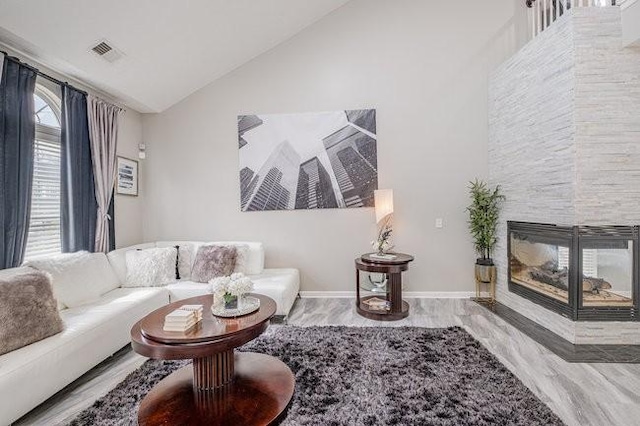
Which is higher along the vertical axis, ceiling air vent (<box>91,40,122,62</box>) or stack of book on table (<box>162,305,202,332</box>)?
ceiling air vent (<box>91,40,122,62</box>)

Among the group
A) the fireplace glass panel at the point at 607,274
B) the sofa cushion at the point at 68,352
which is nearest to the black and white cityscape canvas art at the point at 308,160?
the sofa cushion at the point at 68,352

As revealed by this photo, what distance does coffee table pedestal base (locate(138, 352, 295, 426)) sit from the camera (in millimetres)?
1708

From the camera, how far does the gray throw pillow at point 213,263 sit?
357 centimetres

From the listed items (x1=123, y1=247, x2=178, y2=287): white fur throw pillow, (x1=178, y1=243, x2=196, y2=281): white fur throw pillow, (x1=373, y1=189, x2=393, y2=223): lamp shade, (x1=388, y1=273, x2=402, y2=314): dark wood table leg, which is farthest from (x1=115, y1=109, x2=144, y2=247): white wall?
(x1=388, y1=273, x2=402, y2=314): dark wood table leg

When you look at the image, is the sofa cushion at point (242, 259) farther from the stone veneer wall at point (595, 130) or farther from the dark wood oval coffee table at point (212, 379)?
the stone veneer wall at point (595, 130)

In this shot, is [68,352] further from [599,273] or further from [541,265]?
[599,273]

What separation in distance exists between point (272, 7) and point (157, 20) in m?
1.29

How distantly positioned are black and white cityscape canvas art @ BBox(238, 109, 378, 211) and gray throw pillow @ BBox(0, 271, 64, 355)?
Result: 93.8 inches

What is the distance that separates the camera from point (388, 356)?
2.52 meters

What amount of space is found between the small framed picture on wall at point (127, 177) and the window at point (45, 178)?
80 centimetres

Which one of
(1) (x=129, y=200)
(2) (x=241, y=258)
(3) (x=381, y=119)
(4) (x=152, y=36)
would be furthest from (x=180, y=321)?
(3) (x=381, y=119)

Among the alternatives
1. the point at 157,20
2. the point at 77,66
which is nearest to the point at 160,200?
the point at 77,66

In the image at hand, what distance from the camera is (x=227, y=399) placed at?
6.15 feet

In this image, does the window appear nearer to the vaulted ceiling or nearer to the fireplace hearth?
the vaulted ceiling
